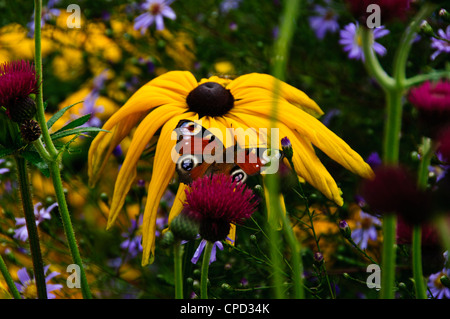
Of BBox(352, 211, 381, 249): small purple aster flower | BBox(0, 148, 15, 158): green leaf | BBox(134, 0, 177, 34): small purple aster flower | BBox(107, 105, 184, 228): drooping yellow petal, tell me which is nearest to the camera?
BBox(0, 148, 15, 158): green leaf

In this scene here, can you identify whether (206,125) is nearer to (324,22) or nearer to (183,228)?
(183,228)

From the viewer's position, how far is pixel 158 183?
0.55 meters

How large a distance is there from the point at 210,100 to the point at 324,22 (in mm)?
746

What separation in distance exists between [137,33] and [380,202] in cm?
121

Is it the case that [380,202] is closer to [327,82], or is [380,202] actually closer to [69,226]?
[69,226]

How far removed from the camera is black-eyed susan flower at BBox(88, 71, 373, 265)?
1.79 ft

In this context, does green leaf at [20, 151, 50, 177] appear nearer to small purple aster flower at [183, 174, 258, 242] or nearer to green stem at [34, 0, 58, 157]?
green stem at [34, 0, 58, 157]

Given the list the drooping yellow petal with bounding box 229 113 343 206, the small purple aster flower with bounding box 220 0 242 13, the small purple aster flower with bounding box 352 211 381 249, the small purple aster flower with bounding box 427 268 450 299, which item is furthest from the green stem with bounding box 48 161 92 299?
the small purple aster flower with bounding box 220 0 242 13

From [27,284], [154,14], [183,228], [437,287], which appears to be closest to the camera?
[183,228]

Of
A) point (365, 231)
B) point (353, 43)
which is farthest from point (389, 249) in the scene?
point (353, 43)

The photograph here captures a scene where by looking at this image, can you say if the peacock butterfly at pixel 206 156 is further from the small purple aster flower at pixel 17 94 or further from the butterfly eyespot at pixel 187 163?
the small purple aster flower at pixel 17 94

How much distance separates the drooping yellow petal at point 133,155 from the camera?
0.58 metres

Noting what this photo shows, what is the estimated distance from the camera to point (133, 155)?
23.1 inches
